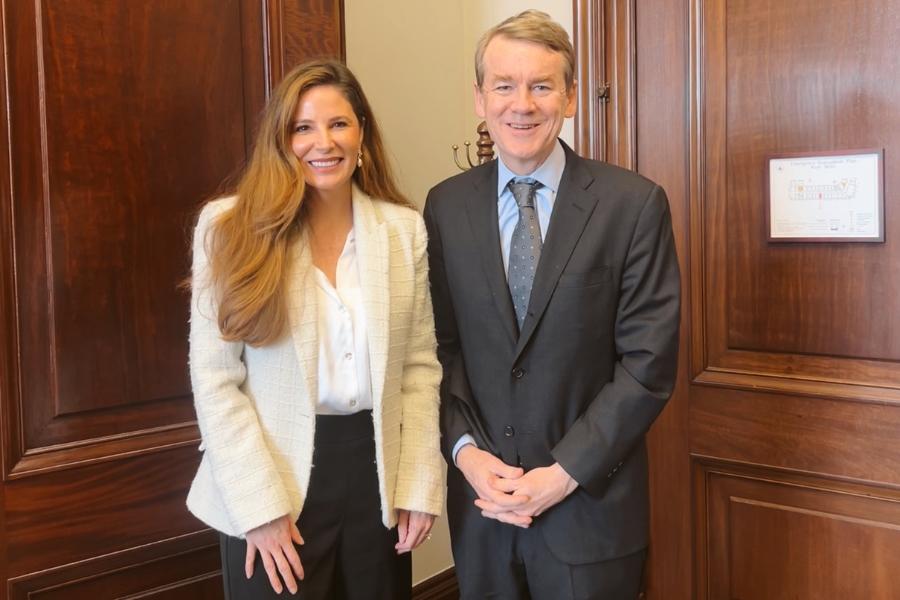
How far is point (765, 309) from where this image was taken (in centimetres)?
181

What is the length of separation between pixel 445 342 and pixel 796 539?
1036 mm

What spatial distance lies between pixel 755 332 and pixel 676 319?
2.08 ft

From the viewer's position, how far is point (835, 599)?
5.88ft

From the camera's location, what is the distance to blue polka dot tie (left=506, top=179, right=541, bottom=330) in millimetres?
1348

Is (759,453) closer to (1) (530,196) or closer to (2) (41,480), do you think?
(1) (530,196)

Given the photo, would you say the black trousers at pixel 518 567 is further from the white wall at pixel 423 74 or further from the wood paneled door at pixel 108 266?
the white wall at pixel 423 74

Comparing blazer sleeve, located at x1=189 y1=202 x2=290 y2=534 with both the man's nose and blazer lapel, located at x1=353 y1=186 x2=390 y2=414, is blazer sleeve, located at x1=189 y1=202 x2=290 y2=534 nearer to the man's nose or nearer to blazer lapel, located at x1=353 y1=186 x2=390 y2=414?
blazer lapel, located at x1=353 y1=186 x2=390 y2=414

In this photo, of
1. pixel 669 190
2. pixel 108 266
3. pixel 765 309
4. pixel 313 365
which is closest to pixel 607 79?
pixel 669 190

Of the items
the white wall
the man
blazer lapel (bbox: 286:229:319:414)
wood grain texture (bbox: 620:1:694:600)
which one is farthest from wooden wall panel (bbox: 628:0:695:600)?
blazer lapel (bbox: 286:229:319:414)

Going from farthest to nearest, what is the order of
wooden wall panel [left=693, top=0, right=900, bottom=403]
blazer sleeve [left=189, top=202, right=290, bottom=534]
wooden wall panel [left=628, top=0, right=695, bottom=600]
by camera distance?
wooden wall panel [left=628, top=0, right=695, bottom=600]
wooden wall panel [left=693, top=0, right=900, bottom=403]
blazer sleeve [left=189, top=202, right=290, bottom=534]

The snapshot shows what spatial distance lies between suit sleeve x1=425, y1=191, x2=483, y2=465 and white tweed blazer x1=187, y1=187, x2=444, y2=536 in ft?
0.10

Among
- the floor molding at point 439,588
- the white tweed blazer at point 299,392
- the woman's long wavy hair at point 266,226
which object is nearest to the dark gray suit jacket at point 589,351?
the white tweed blazer at point 299,392

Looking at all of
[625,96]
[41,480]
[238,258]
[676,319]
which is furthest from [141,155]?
[625,96]

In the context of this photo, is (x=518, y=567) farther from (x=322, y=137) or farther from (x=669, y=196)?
(x=669, y=196)
